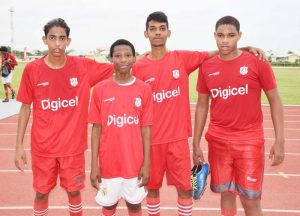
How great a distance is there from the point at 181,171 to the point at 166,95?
2.43ft

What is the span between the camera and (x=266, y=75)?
3510 millimetres

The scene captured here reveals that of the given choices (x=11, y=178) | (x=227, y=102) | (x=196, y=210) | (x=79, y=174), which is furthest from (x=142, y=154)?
(x=11, y=178)

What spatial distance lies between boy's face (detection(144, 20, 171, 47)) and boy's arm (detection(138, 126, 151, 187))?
33.1 inches

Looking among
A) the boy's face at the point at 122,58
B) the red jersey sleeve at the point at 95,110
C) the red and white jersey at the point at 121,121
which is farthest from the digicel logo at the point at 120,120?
the boy's face at the point at 122,58

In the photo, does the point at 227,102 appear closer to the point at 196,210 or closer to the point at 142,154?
the point at 142,154

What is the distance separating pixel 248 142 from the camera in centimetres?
360

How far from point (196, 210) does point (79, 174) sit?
1.68m

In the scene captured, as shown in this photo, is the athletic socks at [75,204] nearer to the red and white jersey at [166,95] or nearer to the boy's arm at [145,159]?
the boy's arm at [145,159]

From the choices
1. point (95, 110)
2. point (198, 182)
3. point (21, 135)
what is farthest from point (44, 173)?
point (198, 182)

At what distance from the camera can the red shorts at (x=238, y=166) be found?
3.59 m

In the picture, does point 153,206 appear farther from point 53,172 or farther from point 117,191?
point 53,172

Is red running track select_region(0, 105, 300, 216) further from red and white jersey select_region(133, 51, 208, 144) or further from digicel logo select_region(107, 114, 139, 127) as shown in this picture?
digicel logo select_region(107, 114, 139, 127)

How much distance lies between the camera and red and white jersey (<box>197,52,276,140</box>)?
11.7ft

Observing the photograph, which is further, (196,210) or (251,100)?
(196,210)
